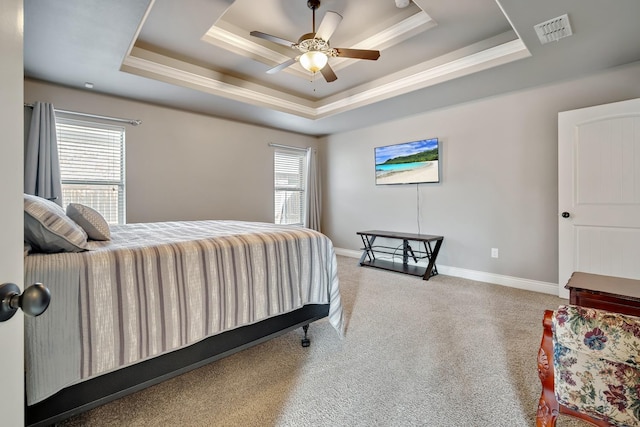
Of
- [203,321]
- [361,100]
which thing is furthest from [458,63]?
[203,321]

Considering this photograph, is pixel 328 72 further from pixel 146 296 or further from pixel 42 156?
pixel 42 156

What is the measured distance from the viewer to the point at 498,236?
362cm

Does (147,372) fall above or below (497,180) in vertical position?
below

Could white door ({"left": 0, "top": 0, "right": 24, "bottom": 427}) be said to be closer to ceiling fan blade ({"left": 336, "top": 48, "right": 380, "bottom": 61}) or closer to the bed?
the bed

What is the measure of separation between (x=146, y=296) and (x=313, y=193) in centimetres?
432

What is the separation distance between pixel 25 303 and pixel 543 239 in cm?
414

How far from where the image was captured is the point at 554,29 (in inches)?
Answer: 87.3

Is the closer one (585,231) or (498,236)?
(585,231)

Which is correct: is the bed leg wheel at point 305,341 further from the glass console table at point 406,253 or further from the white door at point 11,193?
the glass console table at point 406,253

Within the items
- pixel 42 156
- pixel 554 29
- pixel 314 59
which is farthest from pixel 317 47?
pixel 42 156

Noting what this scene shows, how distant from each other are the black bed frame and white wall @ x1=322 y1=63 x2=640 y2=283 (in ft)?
9.45

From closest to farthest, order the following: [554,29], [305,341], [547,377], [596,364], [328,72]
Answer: [596,364] → [547,377] → [305,341] → [554,29] → [328,72]

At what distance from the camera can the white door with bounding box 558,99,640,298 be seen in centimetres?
268

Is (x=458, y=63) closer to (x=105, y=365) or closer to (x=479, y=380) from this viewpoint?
(x=479, y=380)
